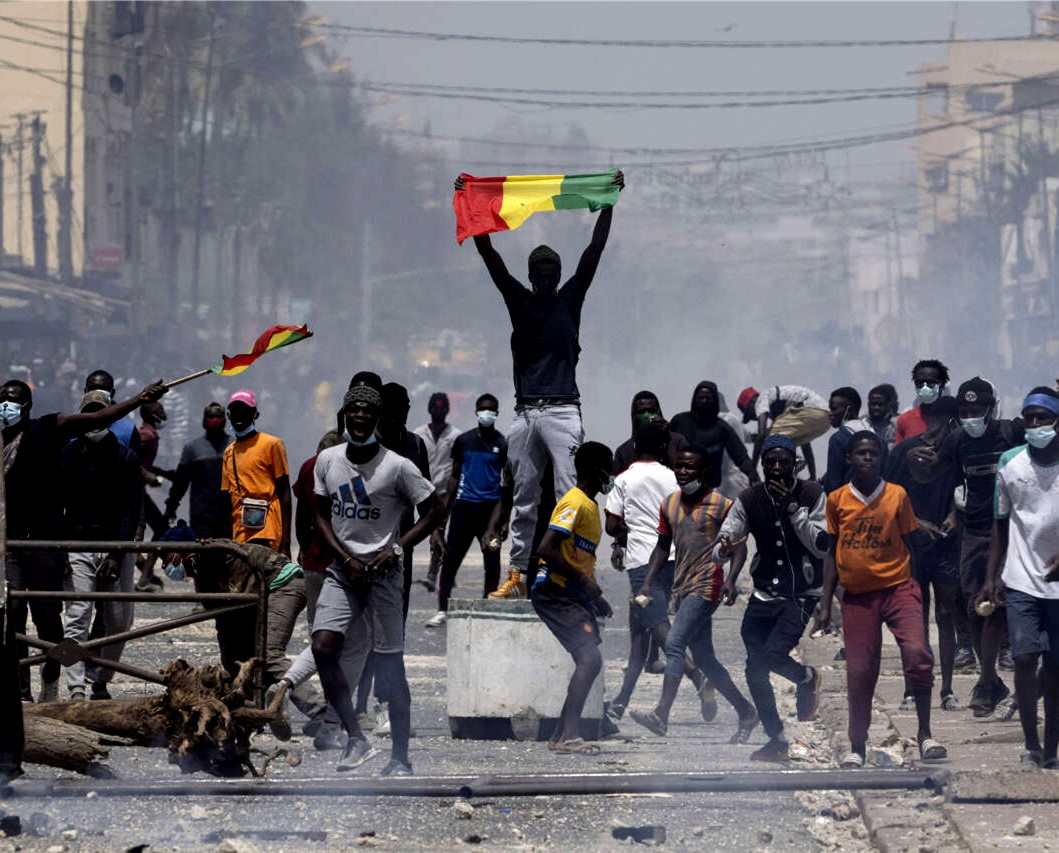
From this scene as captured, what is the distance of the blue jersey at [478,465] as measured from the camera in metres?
15.1

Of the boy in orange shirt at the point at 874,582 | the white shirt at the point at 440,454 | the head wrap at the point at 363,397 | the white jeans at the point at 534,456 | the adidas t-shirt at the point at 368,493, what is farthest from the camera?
the white shirt at the point at 440,454

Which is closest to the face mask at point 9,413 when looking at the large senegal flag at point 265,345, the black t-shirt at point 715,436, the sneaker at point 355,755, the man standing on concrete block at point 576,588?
the large senegal flag at point 265,345

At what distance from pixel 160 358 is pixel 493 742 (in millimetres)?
44801

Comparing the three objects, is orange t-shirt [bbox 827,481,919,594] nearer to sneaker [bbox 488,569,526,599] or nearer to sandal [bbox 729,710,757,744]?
sandal [bbox 729,710,757,744]

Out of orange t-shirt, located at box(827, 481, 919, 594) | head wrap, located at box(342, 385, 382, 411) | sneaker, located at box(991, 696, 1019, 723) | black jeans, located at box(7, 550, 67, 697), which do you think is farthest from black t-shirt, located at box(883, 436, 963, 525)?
black jeans, located at box(7, 550, 67, 697)

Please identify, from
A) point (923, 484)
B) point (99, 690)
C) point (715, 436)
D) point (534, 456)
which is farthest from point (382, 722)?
point (715, 436)

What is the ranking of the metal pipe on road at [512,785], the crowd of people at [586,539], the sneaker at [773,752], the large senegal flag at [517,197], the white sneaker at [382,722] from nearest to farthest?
the metal pipe on road at [512,785] → the crowd of people at [586,539] → the sneaker at [773,752] → the white sneaker at [382,722] → the large senegal flag at [517,197]

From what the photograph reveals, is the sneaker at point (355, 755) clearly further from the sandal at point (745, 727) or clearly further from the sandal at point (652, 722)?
the sandal at point (745, 727)

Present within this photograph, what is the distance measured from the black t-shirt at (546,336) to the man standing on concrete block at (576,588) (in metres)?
0.82

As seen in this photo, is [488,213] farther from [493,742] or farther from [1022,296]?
[1022,296]

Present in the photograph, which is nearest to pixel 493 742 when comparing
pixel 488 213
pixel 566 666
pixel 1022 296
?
pixel 566 666

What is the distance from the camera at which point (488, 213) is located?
11391 mm

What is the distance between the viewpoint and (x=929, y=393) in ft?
41.4

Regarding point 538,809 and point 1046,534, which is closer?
point 538,809
